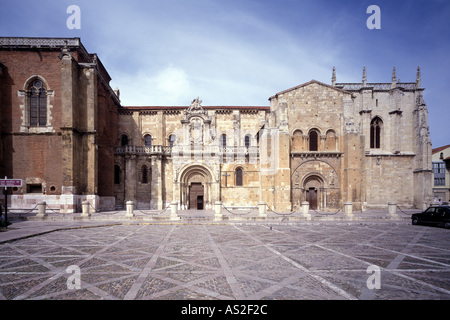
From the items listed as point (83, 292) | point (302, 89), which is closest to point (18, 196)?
point (83, 292)

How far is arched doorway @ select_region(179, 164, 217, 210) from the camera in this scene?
2483 centimetres

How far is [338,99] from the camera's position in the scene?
2241 cm

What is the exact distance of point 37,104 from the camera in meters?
20.2

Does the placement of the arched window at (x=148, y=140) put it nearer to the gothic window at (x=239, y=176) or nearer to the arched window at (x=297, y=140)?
the gothic window at (x=239, y=176)

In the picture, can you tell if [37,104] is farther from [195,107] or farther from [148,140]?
[195,107]

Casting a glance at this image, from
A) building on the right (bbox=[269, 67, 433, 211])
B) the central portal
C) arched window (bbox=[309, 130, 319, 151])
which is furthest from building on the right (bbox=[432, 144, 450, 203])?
the central portal

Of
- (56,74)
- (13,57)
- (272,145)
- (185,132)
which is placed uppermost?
(13,57)

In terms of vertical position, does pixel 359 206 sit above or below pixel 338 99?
below

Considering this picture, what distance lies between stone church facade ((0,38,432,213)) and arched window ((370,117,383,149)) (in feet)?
0.41

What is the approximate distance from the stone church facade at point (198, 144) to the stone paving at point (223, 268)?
12088 mm

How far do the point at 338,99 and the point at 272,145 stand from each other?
7823 mm

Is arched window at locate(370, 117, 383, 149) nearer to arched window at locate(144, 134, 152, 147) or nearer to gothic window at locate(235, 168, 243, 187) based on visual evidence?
gothic window at locate(235, 168, 243, 187)
